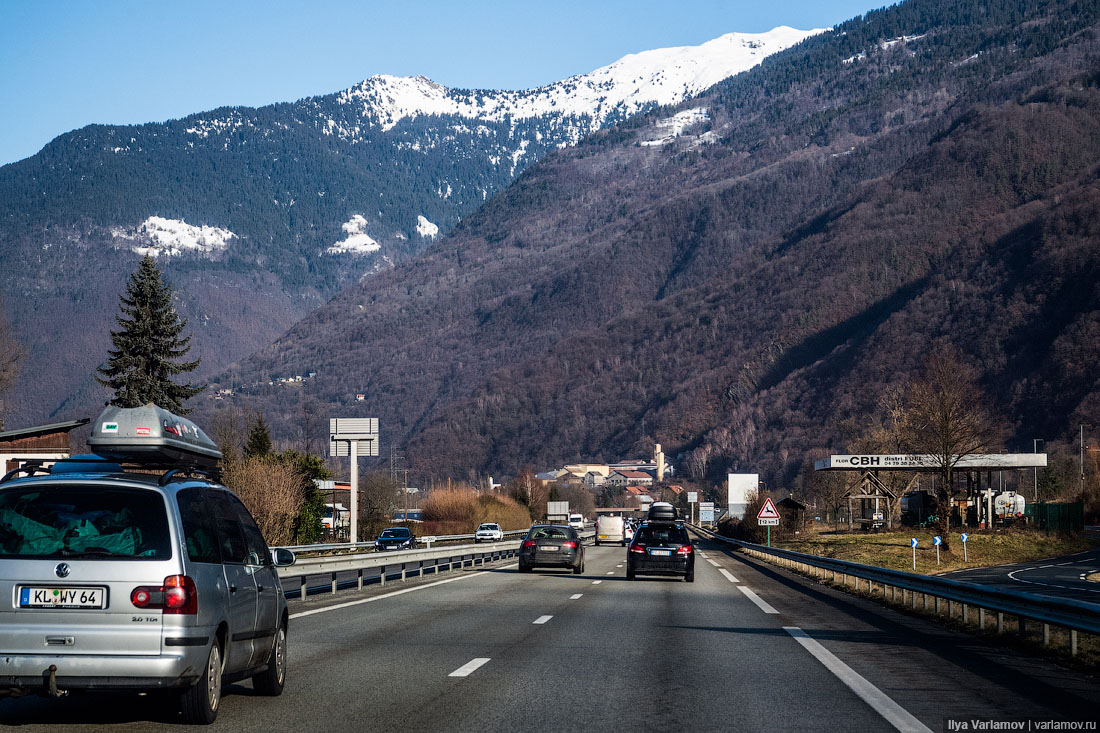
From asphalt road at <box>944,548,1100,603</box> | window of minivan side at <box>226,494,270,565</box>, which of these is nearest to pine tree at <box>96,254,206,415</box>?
asphalt road at <box>944,548,1100,603</box>

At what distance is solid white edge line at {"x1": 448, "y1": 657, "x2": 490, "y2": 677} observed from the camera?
13164 millimetres

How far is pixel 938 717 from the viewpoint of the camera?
1054 cm

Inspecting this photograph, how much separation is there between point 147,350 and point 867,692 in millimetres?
59791

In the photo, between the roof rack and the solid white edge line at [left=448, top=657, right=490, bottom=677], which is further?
the solid white edge line at [left=448, top=657, right=490, bottom=677]

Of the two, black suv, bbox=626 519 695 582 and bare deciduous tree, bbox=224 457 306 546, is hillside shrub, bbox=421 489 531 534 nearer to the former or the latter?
bare deciduous tree, bbox=224 457 306 546

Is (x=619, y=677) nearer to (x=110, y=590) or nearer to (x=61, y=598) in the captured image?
(x=110, y=590)

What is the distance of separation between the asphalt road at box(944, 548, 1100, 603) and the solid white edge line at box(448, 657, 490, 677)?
1865 cm

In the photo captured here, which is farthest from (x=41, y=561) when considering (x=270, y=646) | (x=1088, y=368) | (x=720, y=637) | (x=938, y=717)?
(x=1088, y=368)

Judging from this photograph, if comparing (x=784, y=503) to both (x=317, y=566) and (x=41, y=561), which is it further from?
(x=41, y=561)

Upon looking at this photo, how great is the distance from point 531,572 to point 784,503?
154ft

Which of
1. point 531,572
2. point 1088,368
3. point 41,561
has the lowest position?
point 531,572

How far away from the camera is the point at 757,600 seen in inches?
1044

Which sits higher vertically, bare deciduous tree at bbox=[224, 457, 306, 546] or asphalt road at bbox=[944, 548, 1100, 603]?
bare deciduous tree at bbox=[224, 457, 306, 546]

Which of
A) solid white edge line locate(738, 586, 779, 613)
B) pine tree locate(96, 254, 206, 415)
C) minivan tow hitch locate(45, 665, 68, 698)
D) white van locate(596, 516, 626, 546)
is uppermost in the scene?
pine tree locate(96, 254, 206, 415)
